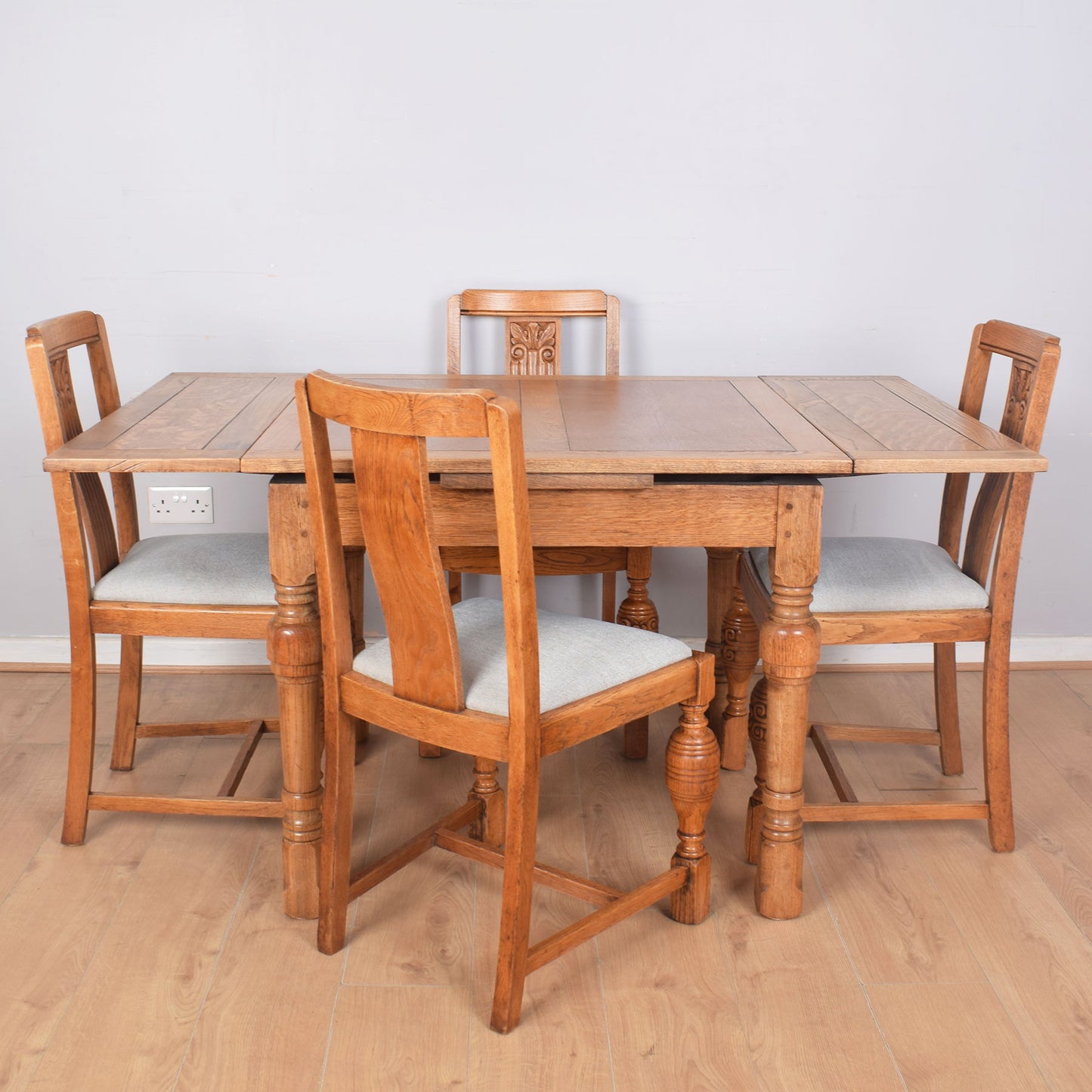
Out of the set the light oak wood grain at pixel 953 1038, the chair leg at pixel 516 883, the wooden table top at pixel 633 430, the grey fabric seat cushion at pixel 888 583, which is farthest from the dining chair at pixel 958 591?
the chair leg at pixel 516 883

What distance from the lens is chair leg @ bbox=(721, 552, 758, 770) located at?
2420 mm

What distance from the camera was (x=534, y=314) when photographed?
2615mm

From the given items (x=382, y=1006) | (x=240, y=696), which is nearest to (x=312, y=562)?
(x=382, y=1006)

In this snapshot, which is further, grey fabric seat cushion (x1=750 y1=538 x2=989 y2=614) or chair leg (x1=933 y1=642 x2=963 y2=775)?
chair leg (x1=933 y1=642 x2=963 y2=775)

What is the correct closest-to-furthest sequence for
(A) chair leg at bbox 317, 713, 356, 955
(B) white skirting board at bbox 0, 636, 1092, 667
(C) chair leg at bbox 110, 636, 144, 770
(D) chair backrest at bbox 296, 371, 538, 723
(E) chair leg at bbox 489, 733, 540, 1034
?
(D) chair backrest at bbox 296, 371, 538, 723 → (E) chair leg at bbox 489, 733, 540, 1034 → (A) chair leg at bbox 317, 713, 356, 955 → (C) chair leg at bbox 110, 636, 144, 770 → (B) white skirting board at bbox 0, 636, 1092, 667

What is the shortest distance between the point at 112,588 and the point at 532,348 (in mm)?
1049

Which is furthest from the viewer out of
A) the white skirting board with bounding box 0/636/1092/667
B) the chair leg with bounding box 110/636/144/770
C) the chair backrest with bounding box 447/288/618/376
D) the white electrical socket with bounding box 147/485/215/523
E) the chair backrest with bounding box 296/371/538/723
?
the white skirting board with bounding box 0/636/1092/667

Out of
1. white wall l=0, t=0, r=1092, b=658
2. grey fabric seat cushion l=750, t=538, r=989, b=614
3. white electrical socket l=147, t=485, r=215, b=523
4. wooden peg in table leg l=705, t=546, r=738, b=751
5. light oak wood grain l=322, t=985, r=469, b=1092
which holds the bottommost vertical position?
light oak wood grain l=322, t=985, r=469, b=1092

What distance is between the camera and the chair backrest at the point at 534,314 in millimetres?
2604

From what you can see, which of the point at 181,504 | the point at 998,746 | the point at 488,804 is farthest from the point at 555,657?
the point at 181,504

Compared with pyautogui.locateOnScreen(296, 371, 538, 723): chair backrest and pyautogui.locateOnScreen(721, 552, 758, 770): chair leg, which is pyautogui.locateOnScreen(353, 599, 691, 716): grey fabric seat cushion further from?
pyautogui.locateOnScreen(721, 552, 758, 770): chair leg

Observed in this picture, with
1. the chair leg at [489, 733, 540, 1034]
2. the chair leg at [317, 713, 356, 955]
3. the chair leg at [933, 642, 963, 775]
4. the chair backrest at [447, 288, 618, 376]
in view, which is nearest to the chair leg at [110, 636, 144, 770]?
the chair leg at [317, 713, 356, 955]

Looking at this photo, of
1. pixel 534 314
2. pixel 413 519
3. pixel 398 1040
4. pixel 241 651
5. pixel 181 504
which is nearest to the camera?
pixel 413 519

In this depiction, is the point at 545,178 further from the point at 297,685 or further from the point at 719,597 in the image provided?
the point at 297,685
